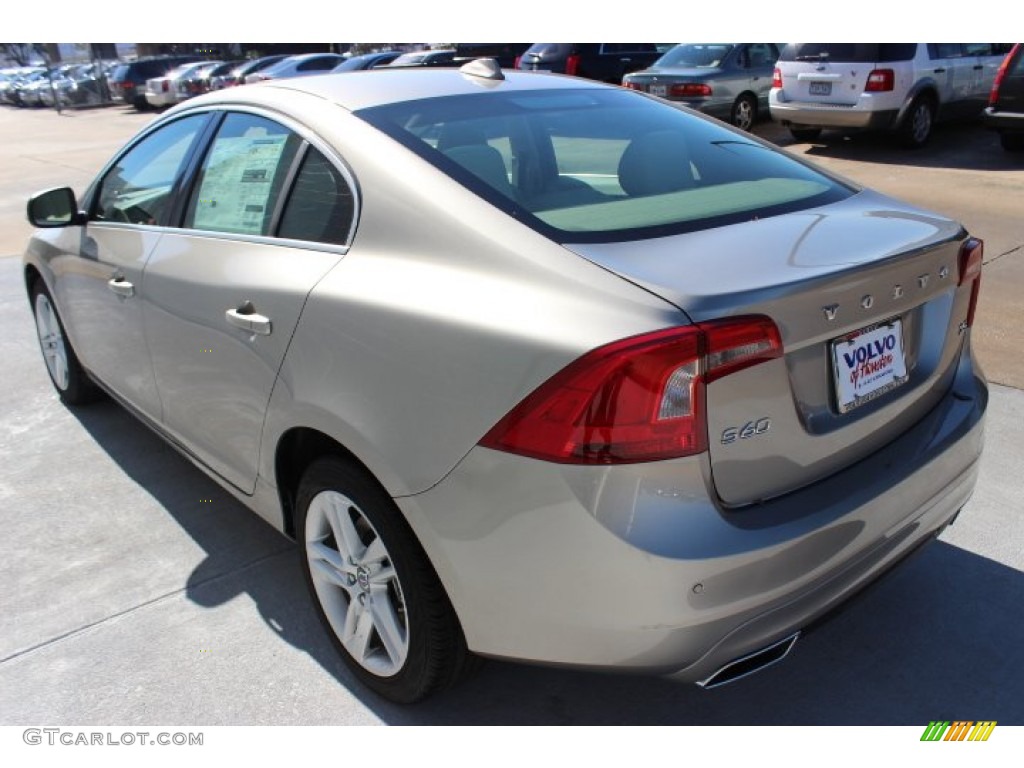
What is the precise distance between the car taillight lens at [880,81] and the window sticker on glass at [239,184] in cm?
1010

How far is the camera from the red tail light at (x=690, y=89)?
13.2 m

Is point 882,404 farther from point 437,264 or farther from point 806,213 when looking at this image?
point 437,264

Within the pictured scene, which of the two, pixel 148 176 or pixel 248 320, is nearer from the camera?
pixel 248 320

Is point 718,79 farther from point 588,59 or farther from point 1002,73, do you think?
point 588,59

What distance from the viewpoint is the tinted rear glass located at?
11086mm

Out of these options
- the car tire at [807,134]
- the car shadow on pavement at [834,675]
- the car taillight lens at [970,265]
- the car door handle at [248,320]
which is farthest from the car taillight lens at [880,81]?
the car door handle at [248,320]

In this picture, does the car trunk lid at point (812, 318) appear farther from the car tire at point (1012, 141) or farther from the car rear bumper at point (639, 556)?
Answer: the car tire at point (1012, 141)

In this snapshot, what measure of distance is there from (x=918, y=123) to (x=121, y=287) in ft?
36.7

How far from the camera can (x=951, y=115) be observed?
1243 cm

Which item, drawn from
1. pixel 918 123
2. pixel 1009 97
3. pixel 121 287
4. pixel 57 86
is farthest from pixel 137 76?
pixel 121 287

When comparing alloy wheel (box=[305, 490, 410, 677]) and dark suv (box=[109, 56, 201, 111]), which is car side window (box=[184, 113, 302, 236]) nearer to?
alloy wheel (box=[305, 490, 410, 677])

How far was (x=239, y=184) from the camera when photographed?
117 inches

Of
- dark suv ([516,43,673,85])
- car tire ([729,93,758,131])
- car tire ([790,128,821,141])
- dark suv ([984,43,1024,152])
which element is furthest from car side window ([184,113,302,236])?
dark suv ([516,43,673,85])

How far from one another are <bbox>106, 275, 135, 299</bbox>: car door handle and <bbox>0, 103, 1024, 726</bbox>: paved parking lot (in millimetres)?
893
